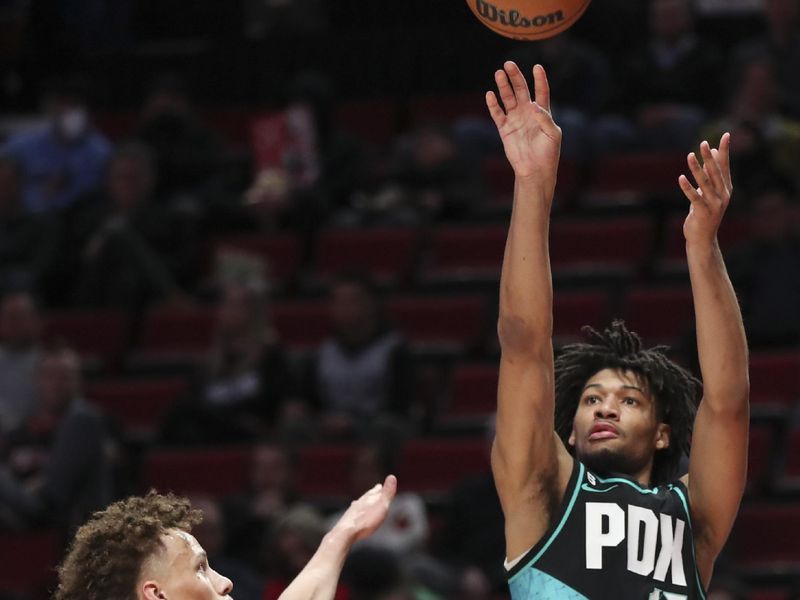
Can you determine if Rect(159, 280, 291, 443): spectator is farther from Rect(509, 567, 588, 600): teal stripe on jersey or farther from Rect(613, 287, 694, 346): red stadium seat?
Rect(509, 567, 588, 600): teal stripe on jersey

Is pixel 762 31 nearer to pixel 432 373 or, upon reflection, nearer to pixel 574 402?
pixel 432 373

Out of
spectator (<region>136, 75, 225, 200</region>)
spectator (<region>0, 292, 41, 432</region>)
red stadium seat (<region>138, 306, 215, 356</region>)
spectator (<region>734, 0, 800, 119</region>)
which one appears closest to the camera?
spectator (<region>0, 292, 41, 432</region>)

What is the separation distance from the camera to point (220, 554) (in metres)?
8.45

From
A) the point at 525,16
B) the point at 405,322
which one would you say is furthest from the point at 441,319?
the point at 525,16

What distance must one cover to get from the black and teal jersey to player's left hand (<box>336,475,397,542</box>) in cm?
39

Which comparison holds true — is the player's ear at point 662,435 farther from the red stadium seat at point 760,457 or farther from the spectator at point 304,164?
the spectator at point 304,164

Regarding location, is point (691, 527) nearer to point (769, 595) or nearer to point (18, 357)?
point (769, 595)

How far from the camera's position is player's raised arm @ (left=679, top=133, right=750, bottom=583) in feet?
15.5

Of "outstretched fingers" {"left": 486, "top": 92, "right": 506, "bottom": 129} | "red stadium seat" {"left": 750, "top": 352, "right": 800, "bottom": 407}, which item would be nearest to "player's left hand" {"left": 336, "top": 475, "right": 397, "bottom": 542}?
"outstretched fingers" {"left": 486, "top": 92, "right": 506, "bottom": 129}

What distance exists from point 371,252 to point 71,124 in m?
2.13

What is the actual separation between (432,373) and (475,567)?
67.4 inches

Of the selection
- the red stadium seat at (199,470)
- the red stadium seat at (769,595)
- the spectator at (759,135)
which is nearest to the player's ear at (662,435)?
the red stadium seat at (769,595)

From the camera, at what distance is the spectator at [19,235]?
1116cm

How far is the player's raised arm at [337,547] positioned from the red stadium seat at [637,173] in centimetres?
596
